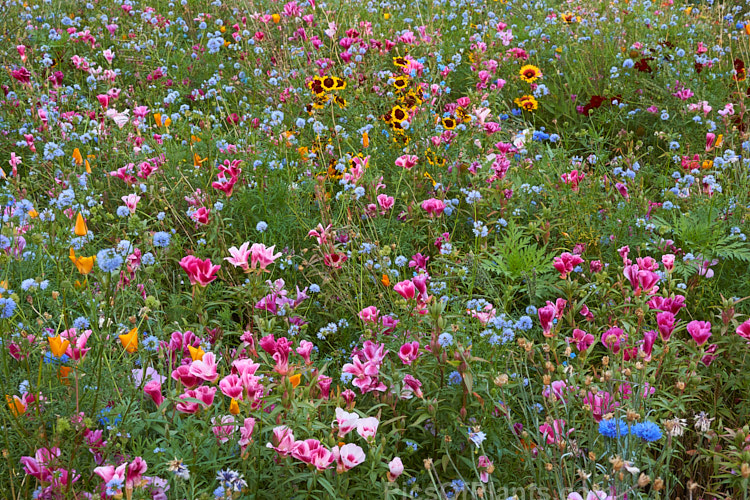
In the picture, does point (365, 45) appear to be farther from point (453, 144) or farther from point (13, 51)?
point (13, 51)

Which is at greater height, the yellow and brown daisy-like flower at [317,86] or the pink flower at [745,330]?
the yellow and brown daisy-like flower at [317,86]

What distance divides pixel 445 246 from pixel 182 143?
6.00 ft

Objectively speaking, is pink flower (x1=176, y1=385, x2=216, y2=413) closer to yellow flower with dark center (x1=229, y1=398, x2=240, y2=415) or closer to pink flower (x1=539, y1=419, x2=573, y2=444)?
yellow flower with dark center (x1=229, y1=398, x2=240, y2=415)

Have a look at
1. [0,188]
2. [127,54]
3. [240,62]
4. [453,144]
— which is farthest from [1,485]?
[127,54]

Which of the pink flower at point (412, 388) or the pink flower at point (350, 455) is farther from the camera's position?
the pink flower at point (412, 388)

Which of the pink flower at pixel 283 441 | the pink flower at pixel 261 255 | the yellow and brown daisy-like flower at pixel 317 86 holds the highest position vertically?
the yellow and brown daisy-like flower at pixel 317 86

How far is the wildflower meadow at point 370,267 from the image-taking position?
167 cm

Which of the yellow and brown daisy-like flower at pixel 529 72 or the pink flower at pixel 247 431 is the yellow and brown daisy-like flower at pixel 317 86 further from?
the pink flower at pixel 247 431

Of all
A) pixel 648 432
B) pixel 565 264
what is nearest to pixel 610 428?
pixel 648 432

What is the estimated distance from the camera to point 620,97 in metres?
4.35

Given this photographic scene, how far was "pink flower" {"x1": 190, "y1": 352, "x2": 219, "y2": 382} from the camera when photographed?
5.44ft

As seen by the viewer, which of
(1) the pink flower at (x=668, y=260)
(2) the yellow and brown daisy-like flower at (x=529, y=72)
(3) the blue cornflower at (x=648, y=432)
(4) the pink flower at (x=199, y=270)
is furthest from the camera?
(2) the yellow and brown daisy-like flower at (x=529, y=72)

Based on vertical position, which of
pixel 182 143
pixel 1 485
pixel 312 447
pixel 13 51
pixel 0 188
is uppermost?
pixel 13 51

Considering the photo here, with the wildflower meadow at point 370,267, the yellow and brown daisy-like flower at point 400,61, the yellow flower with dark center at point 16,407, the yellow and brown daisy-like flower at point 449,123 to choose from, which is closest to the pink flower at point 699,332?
the wildflower meadow at point 370,267
